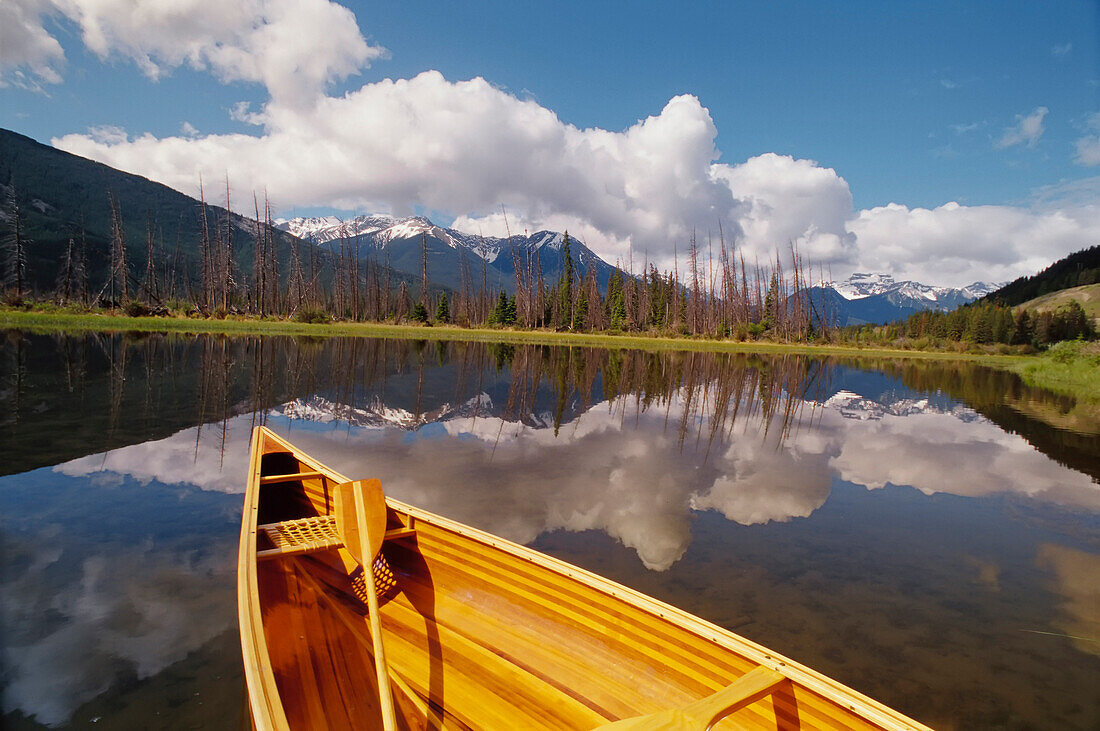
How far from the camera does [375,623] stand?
11.4ft

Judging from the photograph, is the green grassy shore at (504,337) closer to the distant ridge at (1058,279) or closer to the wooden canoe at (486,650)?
the wooden canoe at (486,650)

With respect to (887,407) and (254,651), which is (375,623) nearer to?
(254,651)

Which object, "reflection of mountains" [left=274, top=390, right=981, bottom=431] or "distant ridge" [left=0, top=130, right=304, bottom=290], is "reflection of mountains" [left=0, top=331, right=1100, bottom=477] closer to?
"reflection of mountains" [left=274, top=390, right=981, bottom=431]

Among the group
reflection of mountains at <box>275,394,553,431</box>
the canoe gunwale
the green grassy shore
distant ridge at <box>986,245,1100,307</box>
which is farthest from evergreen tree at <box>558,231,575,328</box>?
distant ridge at <box>986,245,1100,307</box>

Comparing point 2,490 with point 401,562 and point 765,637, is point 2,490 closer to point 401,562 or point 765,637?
point 401,562

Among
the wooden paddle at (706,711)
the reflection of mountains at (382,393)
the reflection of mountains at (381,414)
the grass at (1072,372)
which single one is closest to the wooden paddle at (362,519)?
the wooden paddle at (706,711)

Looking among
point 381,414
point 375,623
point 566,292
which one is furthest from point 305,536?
point 566,292

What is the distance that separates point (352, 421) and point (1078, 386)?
47.1 meters

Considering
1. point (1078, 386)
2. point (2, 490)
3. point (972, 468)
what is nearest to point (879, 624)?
point (972, 468)

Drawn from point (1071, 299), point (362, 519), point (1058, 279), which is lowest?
point (362, 519)

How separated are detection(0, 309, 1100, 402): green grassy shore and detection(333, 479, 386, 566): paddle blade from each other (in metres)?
37.9

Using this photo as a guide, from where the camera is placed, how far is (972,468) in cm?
1233

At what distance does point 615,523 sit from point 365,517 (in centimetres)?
426

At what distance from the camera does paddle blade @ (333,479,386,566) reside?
4.46 metres
